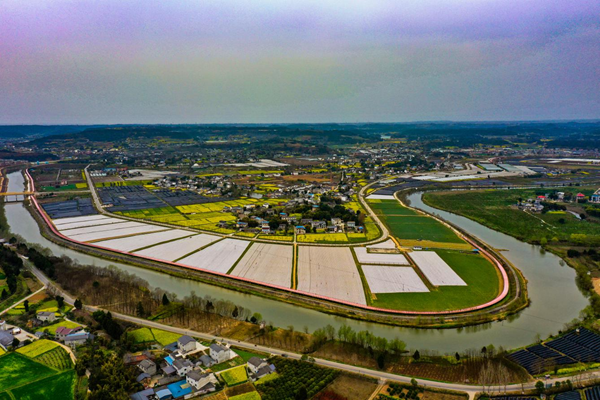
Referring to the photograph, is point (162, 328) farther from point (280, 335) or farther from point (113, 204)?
point (113, 204)

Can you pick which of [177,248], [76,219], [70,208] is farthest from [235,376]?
[70,208]

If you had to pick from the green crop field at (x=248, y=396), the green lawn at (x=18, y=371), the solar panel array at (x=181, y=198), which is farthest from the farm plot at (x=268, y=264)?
the solar panel array at (x=181, y=198)

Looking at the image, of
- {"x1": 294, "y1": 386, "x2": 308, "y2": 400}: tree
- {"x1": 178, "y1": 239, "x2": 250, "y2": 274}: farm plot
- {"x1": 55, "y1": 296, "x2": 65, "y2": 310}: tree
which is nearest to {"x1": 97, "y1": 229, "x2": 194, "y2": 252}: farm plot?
{"x1": 178, "y1": 239, "x2": 250, "y2": 274}: farm plot

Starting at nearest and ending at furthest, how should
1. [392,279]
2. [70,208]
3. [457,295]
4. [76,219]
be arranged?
[457,295], [392,279], [76,219], [70,208]

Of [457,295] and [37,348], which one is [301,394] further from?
[457,295]

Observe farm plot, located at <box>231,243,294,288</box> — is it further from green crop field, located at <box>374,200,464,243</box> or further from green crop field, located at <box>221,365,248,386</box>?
green crop field, located at <box>374,200,464,243</box>

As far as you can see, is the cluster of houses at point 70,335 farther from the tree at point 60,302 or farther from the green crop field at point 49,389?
the green crop field at point 49,389
